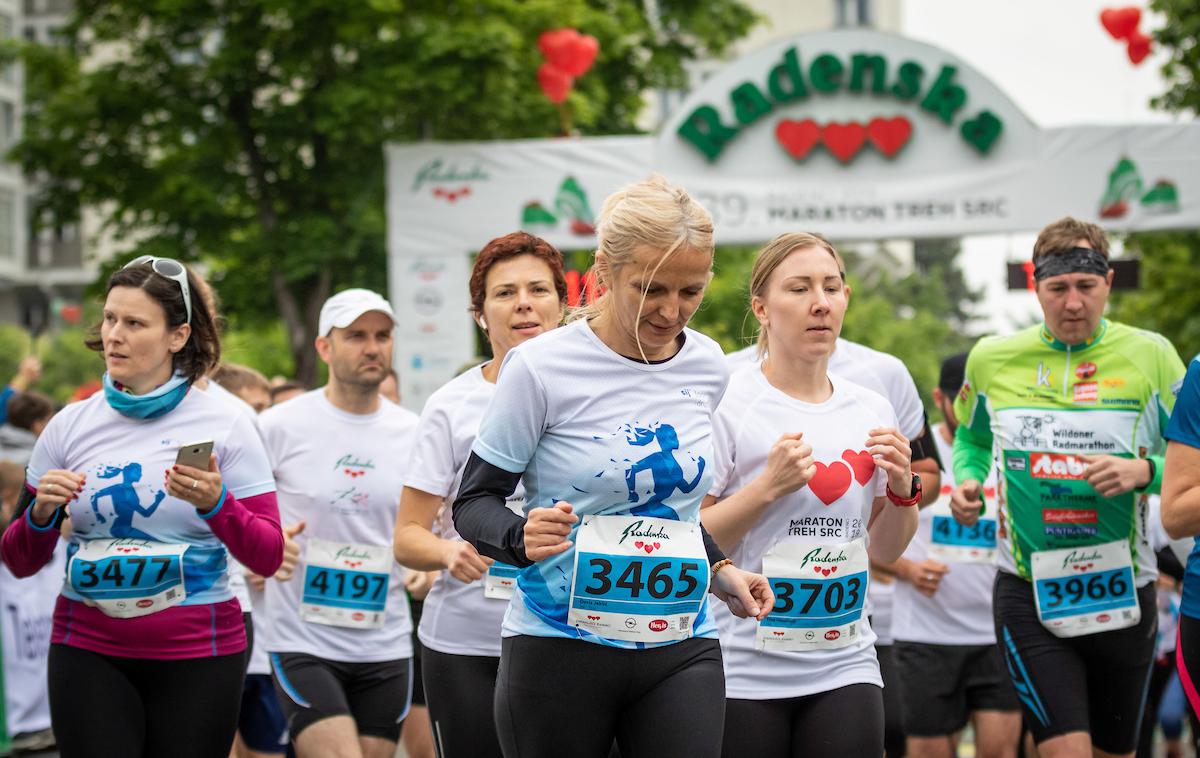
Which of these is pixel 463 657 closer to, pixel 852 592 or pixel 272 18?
pixel 852 592

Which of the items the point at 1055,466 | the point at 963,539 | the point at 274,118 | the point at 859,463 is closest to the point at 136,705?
the point at 859,463

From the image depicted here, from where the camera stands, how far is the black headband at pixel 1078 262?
19.6 ft

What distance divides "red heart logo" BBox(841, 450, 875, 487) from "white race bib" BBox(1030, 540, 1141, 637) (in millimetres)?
1384

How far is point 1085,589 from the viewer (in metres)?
5.83

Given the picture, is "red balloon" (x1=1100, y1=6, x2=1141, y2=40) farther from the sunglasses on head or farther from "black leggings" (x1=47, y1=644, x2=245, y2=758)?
"black leggings" (x1=47, y1=644, x2=245, y2=758)

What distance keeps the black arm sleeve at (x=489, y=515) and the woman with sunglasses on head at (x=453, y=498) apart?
1040 mm

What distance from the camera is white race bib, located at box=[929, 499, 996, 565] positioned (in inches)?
303

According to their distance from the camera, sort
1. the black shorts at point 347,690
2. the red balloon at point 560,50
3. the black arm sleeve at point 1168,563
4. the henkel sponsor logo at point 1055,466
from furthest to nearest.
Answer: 1. the red balloon at point 560,50
2. the black arm sleeve at point 1168,563
3. the black shorts at point 347,690
4. the henkel sponsor logo at point 1055,466

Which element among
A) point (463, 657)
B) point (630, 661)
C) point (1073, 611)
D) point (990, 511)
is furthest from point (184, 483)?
point (990, 511)

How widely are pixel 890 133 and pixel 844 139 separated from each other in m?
0.44

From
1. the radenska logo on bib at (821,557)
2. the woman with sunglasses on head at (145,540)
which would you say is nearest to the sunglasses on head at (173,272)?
the woman with sunglasses on head at (145,540)

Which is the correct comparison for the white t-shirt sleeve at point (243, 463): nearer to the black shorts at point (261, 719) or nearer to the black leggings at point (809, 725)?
the black leggings at point (809, 725)

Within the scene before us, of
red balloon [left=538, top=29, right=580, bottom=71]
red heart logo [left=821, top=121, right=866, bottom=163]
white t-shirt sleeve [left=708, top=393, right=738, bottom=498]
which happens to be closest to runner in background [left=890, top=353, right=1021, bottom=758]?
white t-shirt sleeve [left=708, top=393, right=738, bottom=498]

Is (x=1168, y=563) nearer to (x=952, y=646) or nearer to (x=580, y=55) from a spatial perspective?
(x=952, y=646)
